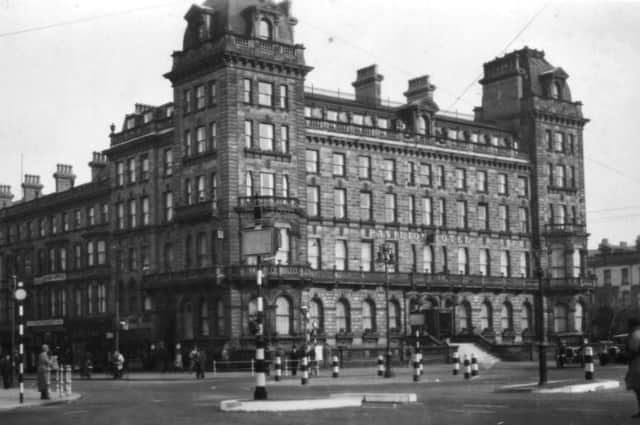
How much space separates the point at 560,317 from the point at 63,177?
46123 mm

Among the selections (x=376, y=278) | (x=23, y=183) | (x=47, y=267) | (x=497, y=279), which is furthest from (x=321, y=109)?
(x=23, y=183)

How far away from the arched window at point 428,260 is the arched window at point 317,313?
10787mm

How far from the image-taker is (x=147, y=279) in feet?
243

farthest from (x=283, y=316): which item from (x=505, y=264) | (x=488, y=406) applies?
(x=488, y=406)

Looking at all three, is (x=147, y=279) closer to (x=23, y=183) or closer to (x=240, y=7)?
(x=240, y=7)

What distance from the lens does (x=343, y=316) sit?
74625mm

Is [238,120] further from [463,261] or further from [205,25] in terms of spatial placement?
[463,261]

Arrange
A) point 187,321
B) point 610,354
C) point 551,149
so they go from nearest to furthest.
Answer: point 610,354 → point 187,321 → point 551,149

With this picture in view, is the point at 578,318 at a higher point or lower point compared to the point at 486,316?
lower

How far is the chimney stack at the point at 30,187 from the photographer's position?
105750 mm

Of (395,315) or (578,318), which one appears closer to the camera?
(395,315)

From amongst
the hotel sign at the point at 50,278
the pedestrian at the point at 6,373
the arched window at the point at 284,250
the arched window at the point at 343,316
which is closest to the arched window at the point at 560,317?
the arched window at the point at 343,316

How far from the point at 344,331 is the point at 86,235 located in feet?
79.9

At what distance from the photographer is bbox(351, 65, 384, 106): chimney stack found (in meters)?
83.1
